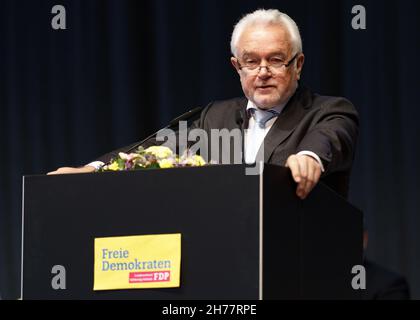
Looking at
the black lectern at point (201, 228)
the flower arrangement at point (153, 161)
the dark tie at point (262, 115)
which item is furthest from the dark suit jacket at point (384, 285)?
the flower arrangement at point (153, 161)

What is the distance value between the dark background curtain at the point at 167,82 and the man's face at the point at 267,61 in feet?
4.56

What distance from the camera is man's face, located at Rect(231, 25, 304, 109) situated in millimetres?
2613

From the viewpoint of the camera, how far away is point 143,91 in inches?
170

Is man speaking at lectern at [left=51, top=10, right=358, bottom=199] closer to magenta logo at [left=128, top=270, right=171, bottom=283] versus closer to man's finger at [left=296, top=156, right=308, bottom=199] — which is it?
man's finger at [left=296, top=156, right=308, bottom=199]

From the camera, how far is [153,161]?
2037 mm

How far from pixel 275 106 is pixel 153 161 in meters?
0.74

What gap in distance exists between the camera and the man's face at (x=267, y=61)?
2613 millimetres

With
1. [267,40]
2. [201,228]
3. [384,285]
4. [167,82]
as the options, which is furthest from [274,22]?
[167,82]

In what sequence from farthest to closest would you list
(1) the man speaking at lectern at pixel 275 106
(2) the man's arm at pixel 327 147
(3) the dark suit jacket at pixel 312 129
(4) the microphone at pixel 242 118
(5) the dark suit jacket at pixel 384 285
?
(5) the dark suit jacket at pixel 384 285, (4) the microphone at pixel 242 118, (1) the man speaking at lectern at pixel 275 106, (3) the dark suit jacket at pixel 312 129, (2) the man's arm at pixel 327 147

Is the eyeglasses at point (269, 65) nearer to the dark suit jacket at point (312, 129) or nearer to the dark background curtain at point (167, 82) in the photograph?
the dark suit jacket at point (312, 129)

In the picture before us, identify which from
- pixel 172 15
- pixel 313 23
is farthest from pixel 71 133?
pixel 313 23

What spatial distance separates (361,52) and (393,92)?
230mm

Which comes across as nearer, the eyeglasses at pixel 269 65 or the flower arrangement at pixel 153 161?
the flower arrangement at pixel 153 161

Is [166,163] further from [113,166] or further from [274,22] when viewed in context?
[274,22]
